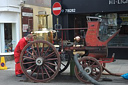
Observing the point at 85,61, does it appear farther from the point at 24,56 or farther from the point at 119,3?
the point at 119,3

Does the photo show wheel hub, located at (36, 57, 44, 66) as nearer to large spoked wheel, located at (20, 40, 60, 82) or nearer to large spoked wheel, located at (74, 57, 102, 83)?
large spoked wheel, located at (20, 40, 60, 82)

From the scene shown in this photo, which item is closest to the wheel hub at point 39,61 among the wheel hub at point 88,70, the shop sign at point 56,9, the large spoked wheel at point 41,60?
the large spoked wheel at point 41,60

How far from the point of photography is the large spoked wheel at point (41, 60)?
24.0 ft

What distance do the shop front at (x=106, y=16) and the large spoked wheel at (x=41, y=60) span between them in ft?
15.6

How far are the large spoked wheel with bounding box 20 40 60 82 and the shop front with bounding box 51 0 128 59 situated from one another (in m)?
4.75

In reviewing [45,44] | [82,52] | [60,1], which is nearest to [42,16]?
[45,44]

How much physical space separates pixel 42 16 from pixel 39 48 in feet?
5.07

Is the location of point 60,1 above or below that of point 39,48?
above

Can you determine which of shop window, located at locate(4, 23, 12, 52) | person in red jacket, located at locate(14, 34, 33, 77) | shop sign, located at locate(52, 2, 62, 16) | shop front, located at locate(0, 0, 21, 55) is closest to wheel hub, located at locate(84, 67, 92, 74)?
person in red jacket, located at locate(14, 34, 33, 77)

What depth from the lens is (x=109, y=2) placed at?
11641 millimetres

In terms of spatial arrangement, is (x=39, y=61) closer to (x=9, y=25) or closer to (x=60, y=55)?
(x=60, y=55)

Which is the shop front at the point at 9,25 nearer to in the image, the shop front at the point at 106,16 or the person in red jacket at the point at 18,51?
the shop front at the point at 106,16

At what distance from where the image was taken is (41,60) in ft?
24.1

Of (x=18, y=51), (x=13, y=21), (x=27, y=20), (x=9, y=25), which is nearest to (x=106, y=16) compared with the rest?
(x=27, y=20)
